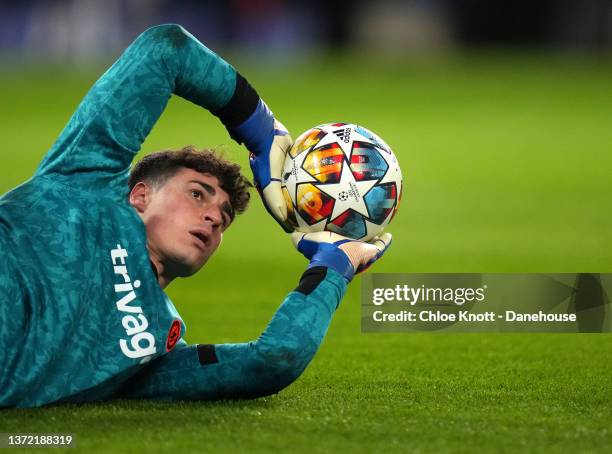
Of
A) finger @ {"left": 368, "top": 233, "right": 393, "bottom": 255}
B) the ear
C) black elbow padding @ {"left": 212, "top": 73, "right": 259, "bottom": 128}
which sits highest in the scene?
black elbow padding @ {"left": 212, "top": 73, "right": 259, "bottom": 128}

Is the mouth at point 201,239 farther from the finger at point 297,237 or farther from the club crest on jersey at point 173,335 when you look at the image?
the finger at point 297,237

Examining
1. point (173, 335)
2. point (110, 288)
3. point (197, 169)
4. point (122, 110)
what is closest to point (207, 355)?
A: point (173, 335)

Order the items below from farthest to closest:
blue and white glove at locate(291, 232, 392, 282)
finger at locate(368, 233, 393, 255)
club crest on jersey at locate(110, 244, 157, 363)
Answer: finger at locate(368, 233, 393, 255) → blue and white glove at locate(291, 232, 392, 282) → club crest on jersey at locate(110, 244, 157, 363)

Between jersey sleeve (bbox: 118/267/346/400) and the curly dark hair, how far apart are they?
0.46 metres

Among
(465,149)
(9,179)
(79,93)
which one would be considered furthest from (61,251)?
(79,93)

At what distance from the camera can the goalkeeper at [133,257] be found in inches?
169

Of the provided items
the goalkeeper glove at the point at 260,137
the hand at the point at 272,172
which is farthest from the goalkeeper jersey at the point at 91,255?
the hand at the point at 272,172

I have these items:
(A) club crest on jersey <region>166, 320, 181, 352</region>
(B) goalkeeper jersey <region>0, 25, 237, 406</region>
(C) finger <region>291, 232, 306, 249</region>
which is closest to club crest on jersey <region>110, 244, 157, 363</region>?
(B) goalkeeper jersey <region>0, 25, 237, 406</region>

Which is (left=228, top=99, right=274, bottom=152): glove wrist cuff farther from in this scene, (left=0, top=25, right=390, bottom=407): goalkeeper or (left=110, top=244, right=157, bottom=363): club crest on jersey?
(left=110, top=244, right=157, bottom=363): club crest on jersey

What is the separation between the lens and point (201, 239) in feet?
15.1

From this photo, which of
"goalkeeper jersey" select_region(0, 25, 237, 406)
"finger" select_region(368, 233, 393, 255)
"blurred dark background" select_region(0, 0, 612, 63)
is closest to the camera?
"goalkeeper jersey" select_region(0, 25, 237, 406)

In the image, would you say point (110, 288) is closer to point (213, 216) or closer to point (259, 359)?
point (213, 216)

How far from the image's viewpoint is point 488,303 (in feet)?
20.8

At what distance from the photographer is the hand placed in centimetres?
495
